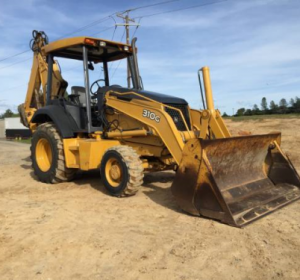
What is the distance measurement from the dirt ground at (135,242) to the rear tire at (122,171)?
0.67ft

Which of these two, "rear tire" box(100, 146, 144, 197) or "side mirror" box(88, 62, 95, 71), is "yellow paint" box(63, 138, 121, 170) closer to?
"rear tire" box(100, 146, 144, 197)

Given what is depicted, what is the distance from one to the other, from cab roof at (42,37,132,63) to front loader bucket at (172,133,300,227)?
10.9 feet

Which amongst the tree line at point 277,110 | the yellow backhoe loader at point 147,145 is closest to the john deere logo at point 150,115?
the yellow backhoe loader at point 147,145

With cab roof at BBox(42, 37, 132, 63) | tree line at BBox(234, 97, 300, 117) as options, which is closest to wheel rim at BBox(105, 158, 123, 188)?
cab roof at BBox(42, 37, 132, 63)

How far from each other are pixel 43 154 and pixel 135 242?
4.54 meters

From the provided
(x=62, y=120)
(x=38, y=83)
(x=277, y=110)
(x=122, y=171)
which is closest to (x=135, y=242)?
(x=122, y=171)

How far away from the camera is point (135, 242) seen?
3.60 metres

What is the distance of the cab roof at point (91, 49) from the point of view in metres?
6.42

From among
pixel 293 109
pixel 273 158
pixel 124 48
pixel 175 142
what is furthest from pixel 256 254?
pixel 293 109

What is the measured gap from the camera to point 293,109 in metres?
29.5

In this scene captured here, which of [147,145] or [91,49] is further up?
[91,49]

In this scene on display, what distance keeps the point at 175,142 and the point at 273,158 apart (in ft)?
6.12

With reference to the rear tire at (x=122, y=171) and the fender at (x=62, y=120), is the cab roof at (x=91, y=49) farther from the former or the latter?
the rear tire at (x=122, y=171)

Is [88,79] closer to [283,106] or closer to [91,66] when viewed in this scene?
[91,66]
